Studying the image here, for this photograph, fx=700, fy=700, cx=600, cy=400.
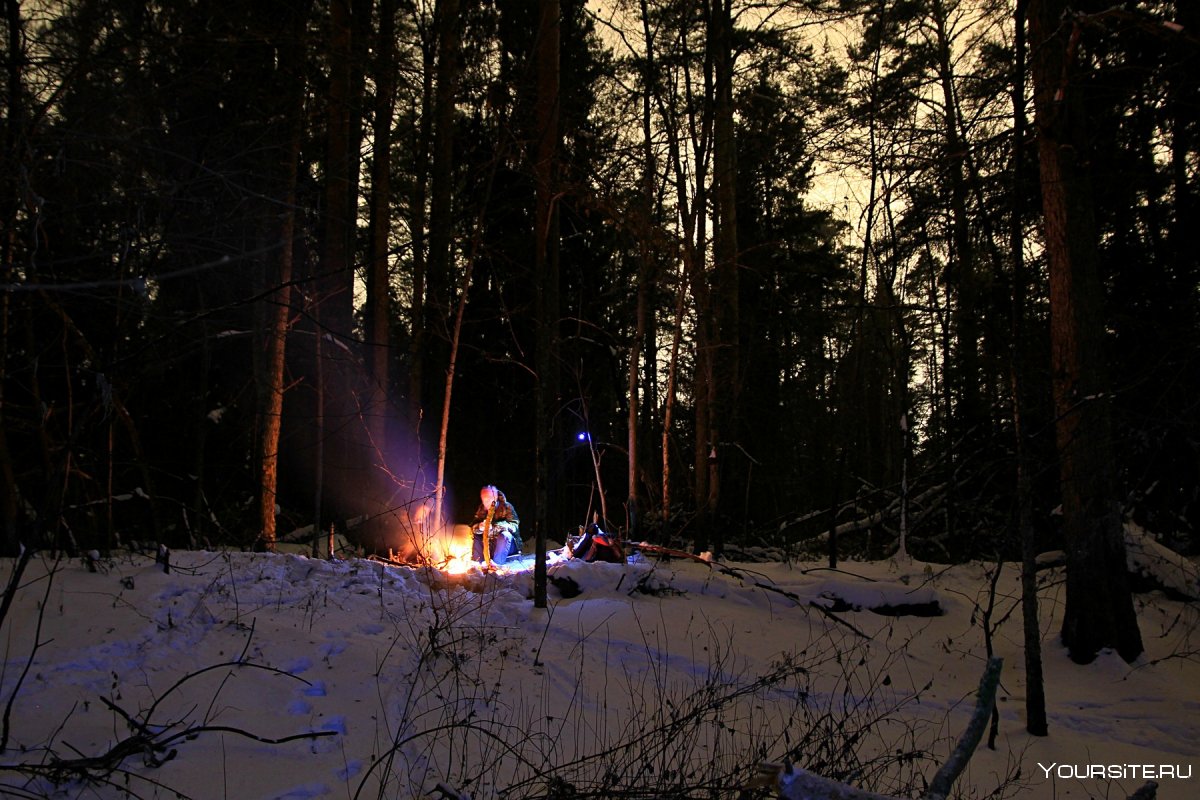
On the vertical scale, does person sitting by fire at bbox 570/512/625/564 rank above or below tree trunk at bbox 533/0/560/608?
below

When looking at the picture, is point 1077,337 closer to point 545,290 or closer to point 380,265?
point 545,290

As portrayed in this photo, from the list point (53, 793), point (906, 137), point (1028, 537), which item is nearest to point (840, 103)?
point (906, 137)

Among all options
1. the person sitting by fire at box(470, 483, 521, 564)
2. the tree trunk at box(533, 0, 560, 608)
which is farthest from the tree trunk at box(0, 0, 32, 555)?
the person sitting by fire at box(470, 483, 521, 564)

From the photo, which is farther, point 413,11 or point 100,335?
point 413,11

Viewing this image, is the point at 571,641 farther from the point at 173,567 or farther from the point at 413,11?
the point at 413,11

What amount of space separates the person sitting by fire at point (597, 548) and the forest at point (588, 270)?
63.0 inches

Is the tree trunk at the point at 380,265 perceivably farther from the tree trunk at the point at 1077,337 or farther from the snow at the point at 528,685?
the tree trunk at the point at 1077,337

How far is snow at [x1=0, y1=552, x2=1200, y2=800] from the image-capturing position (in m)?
4.08

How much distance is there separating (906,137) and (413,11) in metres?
11.0

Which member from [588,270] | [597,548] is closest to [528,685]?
[597,548]

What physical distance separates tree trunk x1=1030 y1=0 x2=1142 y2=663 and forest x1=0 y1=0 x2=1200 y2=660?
0.11ft

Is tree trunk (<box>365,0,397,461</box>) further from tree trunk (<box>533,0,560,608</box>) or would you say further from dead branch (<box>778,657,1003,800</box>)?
dead branch (<box>778,657,1003,800</box>)

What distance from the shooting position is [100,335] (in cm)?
950

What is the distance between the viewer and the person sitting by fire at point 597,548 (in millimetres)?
9625
